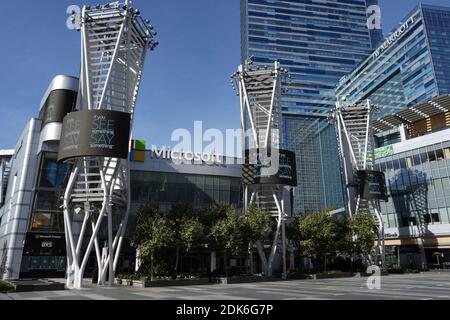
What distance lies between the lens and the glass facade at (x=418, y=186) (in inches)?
2670

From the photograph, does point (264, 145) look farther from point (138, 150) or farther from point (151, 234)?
point (151, 234)

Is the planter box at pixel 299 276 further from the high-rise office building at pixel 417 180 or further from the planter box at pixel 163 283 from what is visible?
the high-rise office building at pixel 417 180

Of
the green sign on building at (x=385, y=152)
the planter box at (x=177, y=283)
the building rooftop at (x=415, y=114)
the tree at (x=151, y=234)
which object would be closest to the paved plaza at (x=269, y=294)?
the planter box at (x=177, y=283)

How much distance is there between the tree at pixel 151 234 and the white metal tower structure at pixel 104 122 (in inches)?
68.4

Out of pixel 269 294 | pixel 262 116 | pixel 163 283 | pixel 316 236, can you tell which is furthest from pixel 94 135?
pixel 316 236

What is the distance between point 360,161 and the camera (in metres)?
63.7

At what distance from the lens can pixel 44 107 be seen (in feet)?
176

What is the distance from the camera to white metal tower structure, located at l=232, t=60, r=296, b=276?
47156 millimetres

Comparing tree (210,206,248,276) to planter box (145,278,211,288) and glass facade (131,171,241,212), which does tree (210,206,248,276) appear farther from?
glass facade (131,171,241,212)

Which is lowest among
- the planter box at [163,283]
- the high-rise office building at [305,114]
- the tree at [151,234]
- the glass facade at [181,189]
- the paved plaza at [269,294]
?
the paved plaza at [269,294]

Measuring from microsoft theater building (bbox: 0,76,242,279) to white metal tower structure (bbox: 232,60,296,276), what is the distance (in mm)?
5758

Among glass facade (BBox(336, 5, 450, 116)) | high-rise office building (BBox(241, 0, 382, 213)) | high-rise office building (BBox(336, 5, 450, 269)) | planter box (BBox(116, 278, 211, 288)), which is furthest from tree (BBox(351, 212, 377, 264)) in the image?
high-rise office building (BBox(241, 0, 382, 213))

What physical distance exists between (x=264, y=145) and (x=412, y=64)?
4798 inches
